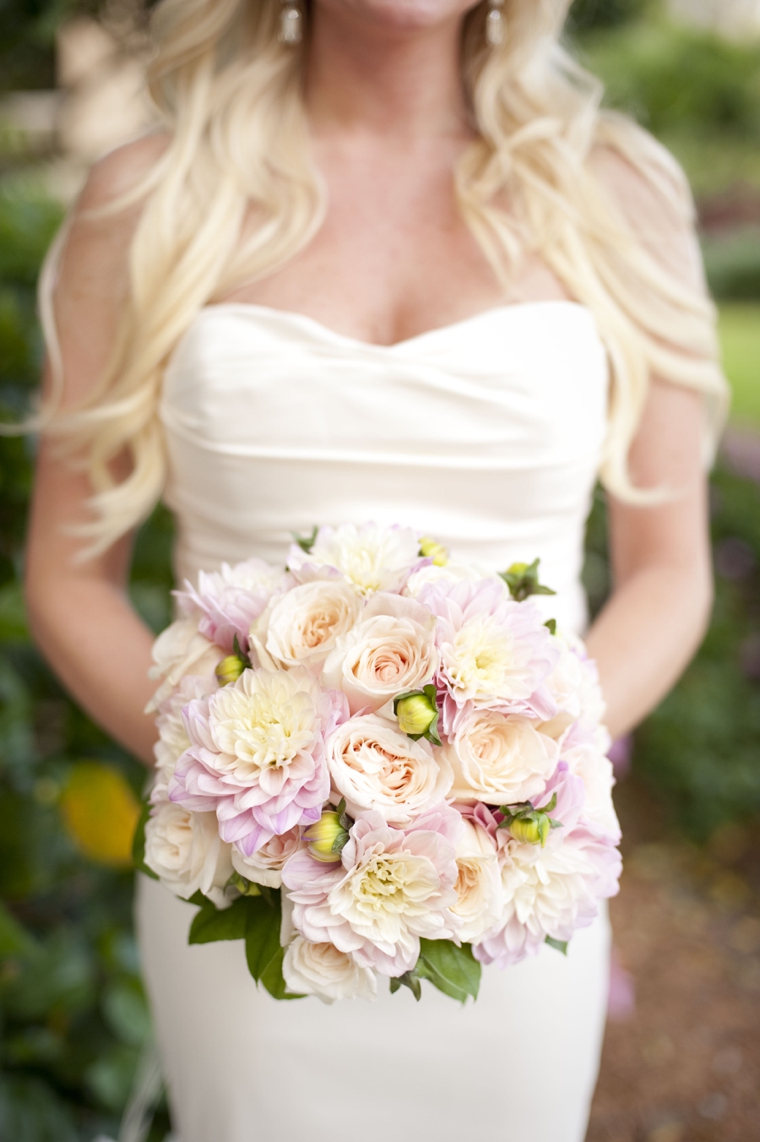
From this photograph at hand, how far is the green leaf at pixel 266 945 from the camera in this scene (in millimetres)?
1146

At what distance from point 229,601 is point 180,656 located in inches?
3.8

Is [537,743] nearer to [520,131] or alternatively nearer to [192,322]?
[192,322]

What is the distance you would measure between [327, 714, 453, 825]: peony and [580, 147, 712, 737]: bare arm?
749 millimetres

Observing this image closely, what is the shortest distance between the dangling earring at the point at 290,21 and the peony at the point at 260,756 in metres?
1.27

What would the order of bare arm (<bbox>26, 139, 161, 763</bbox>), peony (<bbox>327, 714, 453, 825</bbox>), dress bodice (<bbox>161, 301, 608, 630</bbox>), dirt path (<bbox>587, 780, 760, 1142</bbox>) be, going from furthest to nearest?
dirt path (<bbox>587, 780, 760, 1142</bbox>) → bare arm (<bbox>26, 139, 161, 763</bbox>) → dress bodice (<bbox>161, 301, 608, 630</bbox>) → peony (<bbox>327, 714, 453, 825</bbox>)

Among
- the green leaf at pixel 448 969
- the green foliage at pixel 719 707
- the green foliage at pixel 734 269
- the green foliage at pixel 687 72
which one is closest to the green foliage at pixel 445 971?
the green leaf at pixel 448 969

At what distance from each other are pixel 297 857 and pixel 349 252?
3.58ft

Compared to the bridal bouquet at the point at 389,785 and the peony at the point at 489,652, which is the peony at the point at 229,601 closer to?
the bridal bouquet at the point at 389,785

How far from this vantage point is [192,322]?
5.62 feet

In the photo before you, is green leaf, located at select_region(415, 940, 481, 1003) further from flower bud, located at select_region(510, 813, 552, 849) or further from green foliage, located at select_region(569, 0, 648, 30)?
green foliage, located at select_region(569, 0, 648, 30)

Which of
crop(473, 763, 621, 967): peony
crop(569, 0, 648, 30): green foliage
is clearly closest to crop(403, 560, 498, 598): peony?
crop(473, 763, 621, 967): peony

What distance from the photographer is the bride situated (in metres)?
1.56

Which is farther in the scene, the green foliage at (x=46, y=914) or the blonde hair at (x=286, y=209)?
the green foliage at (x=46, y=914)

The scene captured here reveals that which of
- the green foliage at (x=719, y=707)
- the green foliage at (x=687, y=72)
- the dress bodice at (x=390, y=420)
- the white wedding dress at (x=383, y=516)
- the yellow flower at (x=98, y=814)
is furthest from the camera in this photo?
the green foliage at (x=687, y=72)
